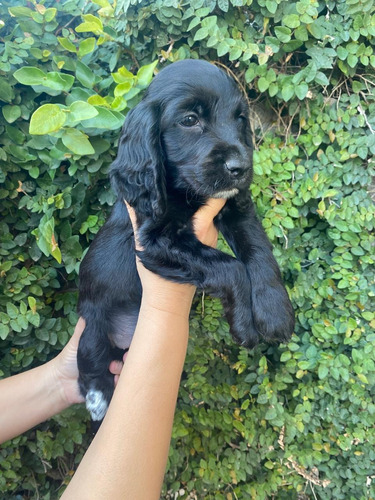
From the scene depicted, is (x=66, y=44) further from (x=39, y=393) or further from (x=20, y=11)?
(x=39, y=393)

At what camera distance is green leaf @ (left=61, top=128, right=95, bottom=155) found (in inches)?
69.8

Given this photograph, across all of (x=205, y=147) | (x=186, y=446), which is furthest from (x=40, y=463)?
(x=205, y=147)

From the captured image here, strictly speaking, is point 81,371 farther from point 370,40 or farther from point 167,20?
point 370,40

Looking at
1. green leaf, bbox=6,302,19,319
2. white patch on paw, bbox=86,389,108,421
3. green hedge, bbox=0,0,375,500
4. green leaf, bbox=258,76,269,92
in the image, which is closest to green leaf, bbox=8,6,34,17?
green hedge, bbox=0,0,375,500

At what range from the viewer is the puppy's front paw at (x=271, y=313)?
1.63m

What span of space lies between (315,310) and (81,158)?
57.9 inches

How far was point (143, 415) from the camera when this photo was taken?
50.3 inches

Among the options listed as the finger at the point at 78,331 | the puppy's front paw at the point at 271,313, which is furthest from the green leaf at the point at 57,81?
the puppy's front paw at the point at 271,313

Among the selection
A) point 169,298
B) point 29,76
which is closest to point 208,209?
point 169,298

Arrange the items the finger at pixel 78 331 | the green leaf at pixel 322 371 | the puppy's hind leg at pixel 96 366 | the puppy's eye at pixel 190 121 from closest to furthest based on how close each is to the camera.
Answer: the puppy's eye at pixel 190 121 → the puppy's hind leg at pixel 96 366 → the finger at pixel 78 331 → the green leaf at pixel 322 371

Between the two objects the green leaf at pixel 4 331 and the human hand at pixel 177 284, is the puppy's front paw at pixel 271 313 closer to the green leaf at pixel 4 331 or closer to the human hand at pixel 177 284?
the human hand at pixel 177 284

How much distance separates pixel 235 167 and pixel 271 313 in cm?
59

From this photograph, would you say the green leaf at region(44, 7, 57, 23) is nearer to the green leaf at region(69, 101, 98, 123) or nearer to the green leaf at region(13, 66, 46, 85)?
the green leaf at region(13, 66, 46, 85)

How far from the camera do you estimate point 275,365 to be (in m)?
2.51
